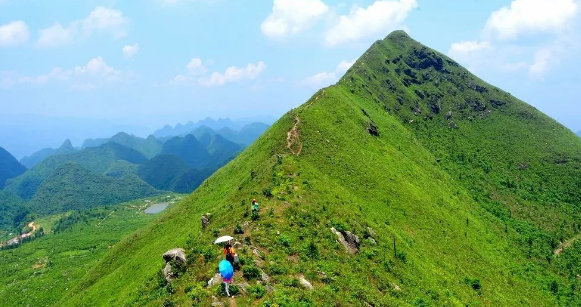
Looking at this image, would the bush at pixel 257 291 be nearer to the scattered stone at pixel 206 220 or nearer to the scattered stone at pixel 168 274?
the scattered stone at pixel 168 274

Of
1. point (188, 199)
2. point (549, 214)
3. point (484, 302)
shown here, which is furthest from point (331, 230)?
point (549, 214)

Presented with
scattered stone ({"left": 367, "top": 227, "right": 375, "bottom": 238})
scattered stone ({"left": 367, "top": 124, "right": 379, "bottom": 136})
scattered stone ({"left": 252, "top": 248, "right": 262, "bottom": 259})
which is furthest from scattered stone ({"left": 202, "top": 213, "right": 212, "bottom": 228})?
scattered stone ({"left": 367, "top": 124, "right": 379, "bottom": 136})

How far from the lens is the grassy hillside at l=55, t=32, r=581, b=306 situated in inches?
1326

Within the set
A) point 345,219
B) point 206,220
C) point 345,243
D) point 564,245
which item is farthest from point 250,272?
point 564,245

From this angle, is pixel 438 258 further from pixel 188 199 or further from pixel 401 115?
pixel 401 115

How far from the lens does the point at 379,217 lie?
55.5m

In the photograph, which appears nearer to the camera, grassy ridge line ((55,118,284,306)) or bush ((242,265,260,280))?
bush ((242,265,260,280))

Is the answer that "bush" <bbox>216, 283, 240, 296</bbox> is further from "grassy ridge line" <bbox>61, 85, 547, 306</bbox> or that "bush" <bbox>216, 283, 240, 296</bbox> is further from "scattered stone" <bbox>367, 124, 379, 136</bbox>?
"scattered stone" <bbox>367, 124, 379, 136</bbox>

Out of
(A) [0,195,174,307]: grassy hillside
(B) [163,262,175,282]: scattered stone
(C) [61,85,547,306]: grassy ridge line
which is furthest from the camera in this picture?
(A) [0,195,174,307]: grassy hillside

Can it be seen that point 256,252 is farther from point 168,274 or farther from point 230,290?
point 168,274

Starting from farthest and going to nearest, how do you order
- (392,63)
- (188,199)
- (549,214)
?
(392,63) → (549,214) → (188,199)

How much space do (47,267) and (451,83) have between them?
185881mm

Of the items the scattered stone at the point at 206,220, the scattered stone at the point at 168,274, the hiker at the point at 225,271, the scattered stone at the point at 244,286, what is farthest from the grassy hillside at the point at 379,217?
the scattered stone at the point at 206,220

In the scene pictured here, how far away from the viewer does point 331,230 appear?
136ft
